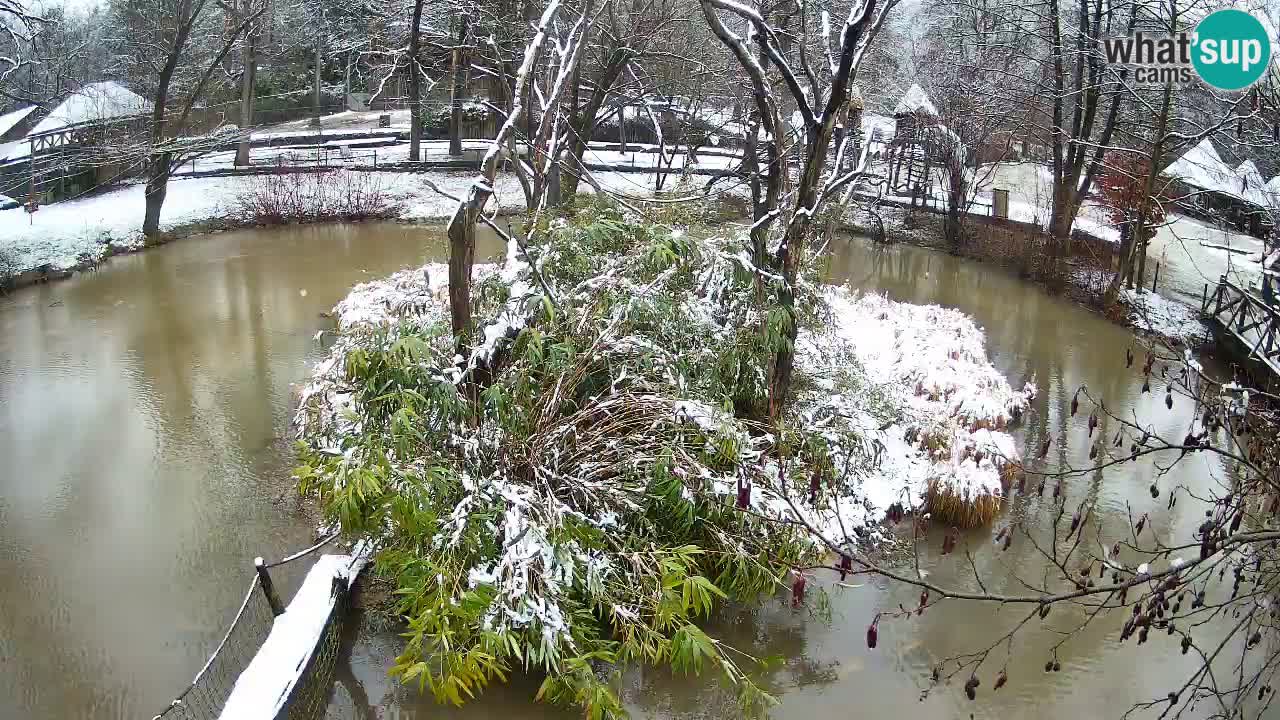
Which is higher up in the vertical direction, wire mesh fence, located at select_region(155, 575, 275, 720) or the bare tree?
the bare tree

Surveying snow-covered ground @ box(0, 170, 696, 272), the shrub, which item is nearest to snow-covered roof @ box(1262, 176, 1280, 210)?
snow-covered ground @ box(0, 170, 696, 272)

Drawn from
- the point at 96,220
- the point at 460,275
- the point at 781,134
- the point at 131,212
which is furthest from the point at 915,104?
the point at 460,275

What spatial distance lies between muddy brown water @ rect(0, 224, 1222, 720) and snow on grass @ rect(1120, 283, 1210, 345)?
497 mm

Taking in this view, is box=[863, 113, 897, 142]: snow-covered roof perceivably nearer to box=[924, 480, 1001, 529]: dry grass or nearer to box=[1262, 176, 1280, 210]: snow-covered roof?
box=[1262, 176, 1280, 210]: snow-covered roof

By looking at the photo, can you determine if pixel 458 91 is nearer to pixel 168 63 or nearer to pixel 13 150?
→ pixel 168 63

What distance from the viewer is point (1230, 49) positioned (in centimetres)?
1376

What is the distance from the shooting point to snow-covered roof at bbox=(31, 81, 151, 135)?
1956cm

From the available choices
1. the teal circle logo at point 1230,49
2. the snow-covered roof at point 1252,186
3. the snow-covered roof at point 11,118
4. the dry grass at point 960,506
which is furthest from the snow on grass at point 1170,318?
the snow-covered roof at point 11,118

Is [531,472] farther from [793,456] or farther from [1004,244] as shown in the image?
[1004,244]

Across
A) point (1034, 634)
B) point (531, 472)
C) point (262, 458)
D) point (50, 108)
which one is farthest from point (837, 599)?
point (50, 108)

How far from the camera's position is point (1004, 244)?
18.1m

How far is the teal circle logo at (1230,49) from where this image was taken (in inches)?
509

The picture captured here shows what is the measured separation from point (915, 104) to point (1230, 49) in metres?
8.36

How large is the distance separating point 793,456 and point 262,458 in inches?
205
